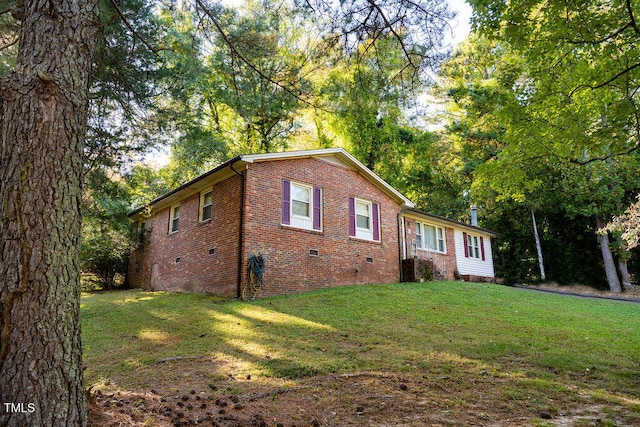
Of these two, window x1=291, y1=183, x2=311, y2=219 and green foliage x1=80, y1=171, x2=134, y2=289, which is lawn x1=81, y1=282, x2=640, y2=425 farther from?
window x1=291, y1=183, x2=311, y2=219

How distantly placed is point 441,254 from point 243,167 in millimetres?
11212

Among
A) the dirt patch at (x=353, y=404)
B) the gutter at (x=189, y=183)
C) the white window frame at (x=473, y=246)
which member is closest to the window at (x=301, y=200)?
the gutter at (x=189, y=183)

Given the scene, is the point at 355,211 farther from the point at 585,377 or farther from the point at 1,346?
the point at 1,346

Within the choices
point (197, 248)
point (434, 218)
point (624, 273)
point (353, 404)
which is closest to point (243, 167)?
point (197, 248)

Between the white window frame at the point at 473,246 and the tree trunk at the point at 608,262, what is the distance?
6277 mm

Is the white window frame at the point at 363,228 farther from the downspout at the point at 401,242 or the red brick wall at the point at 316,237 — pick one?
the downspout at the point at 401,242

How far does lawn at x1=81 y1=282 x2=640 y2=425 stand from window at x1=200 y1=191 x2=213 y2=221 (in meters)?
3.83

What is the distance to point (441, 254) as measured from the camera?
18469mm

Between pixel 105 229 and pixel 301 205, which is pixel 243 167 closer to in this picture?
pixel 301 205

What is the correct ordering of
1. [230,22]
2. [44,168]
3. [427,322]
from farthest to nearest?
[427,322]
[230,22]
[44,168]

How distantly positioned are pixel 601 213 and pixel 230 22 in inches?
A: 873

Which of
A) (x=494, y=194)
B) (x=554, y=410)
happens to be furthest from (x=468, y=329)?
(x=494, y=194)

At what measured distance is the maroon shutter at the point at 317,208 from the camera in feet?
41.6

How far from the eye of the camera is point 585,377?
4.77 metres
